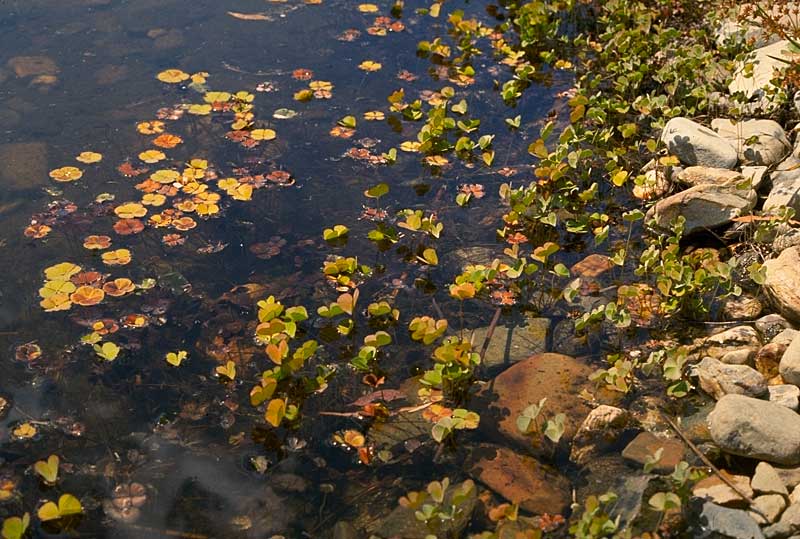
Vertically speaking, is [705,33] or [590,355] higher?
[705,33]

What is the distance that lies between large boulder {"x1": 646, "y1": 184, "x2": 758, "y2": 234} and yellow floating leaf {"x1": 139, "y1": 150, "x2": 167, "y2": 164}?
3156 millimetres

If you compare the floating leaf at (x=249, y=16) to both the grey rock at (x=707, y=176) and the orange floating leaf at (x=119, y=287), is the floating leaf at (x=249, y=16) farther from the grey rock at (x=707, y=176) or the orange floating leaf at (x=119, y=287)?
the grey rock at (x=707, y=176)

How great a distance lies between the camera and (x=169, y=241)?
4.74m

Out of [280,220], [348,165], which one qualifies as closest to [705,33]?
[348,165]

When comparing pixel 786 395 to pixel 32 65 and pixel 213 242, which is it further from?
pixel 32 65

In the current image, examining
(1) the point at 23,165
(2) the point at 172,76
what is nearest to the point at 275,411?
(1) the point at 23,165

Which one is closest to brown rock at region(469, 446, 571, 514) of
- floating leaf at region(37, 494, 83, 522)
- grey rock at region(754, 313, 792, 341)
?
grey rock at region(754, 313, 792, 341)

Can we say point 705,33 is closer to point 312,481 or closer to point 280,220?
point 280,220

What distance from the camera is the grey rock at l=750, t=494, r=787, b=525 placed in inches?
120

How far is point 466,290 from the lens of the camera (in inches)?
166

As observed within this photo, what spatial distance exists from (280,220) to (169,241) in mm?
663

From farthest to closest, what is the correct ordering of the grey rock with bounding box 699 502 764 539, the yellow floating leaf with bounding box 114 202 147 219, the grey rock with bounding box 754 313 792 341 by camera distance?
the yellow floating leaf with bounding box 114 202 147 219, the grey rock with bounding box 754 313 792 341, the grey rock with bounding box 699 502 764 539

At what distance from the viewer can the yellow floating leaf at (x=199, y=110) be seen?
5.81m

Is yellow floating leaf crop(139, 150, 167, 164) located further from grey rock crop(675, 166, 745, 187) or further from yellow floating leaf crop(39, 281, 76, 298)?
grey rock crop(675, 166, 745, 187)
